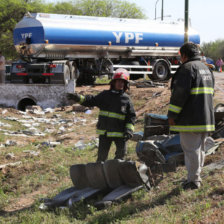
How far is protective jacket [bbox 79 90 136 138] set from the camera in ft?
17.2

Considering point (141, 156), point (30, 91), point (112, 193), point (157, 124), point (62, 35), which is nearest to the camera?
point (112, 193)

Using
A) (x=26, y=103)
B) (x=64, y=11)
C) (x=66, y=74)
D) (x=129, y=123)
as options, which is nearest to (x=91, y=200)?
(x=129, y=123)

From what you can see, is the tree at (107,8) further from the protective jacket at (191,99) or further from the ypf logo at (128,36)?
the protective jacket at (191,99)

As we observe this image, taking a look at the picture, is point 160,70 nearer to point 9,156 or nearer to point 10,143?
point 10,143

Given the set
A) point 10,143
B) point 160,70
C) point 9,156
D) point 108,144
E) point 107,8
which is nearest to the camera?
point 108,144

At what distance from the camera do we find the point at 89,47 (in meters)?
17.5

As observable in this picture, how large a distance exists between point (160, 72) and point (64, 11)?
28.3m

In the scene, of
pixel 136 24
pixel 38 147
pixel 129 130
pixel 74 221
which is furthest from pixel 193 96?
pixel 136 24

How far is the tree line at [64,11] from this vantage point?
36.5m

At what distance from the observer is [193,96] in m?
4.52

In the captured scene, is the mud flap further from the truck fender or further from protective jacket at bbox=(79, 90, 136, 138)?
the truck fender

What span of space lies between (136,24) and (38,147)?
11828mm

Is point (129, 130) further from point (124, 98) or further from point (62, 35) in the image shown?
point (62, 35)

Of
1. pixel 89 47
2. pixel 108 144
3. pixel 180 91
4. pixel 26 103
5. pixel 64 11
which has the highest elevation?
pixel 64 11
